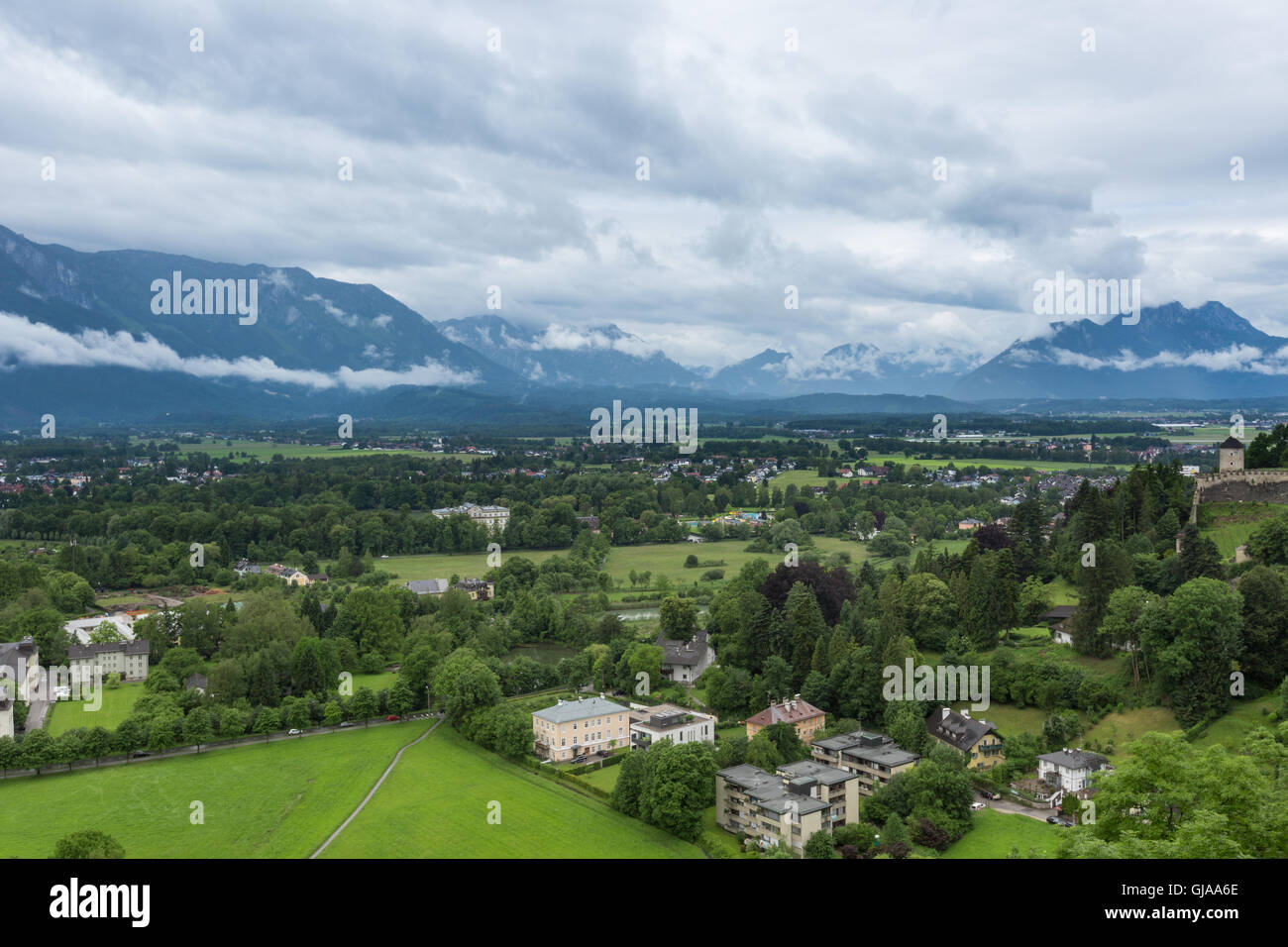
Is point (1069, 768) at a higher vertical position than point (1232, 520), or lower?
lower

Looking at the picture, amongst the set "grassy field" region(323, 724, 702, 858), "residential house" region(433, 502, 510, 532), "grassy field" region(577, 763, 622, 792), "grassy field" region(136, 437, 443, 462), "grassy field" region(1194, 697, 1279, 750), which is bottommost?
"grassy field" region(577, 763, 622, 792)

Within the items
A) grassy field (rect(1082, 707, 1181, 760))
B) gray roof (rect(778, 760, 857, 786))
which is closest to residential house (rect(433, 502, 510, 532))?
gray roof (rect(778, 760, 857, 786))

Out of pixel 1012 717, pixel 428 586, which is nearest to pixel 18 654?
pixel 428 586

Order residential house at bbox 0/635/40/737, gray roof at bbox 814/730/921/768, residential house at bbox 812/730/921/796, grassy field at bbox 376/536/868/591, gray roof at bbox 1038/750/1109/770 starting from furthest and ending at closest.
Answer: grassy field at bbox 376/536/868/591, residential house at bbox 0/635/40/737, gray roof at bbox 814/730/921/768, residential house at bbox 812/730/921/796, gray roof at bbox 1038/750/1109/770

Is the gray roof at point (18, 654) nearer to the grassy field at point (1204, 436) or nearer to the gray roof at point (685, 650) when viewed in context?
the gray roof at point (685, 650)

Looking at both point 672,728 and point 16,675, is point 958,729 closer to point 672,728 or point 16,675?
point 672,728

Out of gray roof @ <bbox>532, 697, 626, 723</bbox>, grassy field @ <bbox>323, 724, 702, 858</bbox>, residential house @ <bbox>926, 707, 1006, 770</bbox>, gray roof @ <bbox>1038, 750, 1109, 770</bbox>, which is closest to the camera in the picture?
grassy field @ <bbox>323, 724, 702, 858</bbox>

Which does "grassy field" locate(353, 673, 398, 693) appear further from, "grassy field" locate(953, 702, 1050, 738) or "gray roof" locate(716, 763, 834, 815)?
"grassy field" locate(953, 702, 1050, 738)
